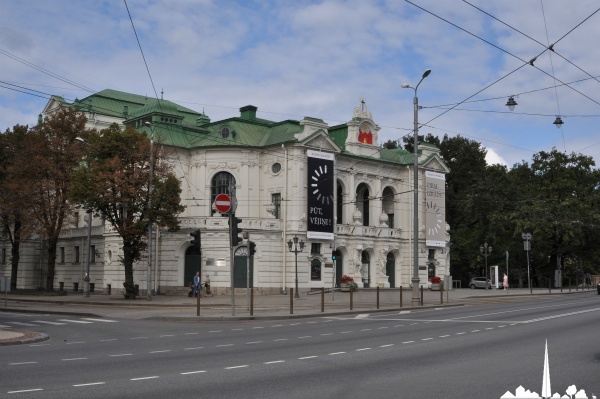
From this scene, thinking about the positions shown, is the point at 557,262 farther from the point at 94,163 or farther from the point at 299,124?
the point at 94,163

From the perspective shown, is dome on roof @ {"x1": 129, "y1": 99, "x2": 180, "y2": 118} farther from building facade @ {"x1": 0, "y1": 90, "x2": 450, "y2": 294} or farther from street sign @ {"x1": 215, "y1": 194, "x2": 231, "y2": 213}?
street sign @ {"x1": 215, "y1": 194, "x2": 231, "y2": 213}

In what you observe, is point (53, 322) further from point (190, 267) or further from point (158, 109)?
point (158, 109)

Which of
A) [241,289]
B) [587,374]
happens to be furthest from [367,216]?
[587,374]

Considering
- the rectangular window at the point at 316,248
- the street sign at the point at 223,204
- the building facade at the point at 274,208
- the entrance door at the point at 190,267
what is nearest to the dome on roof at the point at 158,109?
the building facade at the point at 274,208

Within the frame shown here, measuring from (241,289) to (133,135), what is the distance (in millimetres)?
13671

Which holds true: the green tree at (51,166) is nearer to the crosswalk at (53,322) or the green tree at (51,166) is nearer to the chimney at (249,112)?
the chimney at (249,112)

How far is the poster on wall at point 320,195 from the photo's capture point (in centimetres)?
5409

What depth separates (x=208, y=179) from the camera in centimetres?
5581

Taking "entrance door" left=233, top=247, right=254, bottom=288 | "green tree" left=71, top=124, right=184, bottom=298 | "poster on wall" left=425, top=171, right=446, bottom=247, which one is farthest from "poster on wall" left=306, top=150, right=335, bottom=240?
"poster on wall" left=425, top=171, right=446, bottom=247

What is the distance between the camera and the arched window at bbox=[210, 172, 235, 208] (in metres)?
55.8

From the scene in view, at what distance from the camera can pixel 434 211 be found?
65.0 m

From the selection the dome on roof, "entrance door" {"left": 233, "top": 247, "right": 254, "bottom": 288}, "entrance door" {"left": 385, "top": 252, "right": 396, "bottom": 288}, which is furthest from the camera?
"entrance door" {"left": 385, "top": 252, "right": 396, "bottom": 288}

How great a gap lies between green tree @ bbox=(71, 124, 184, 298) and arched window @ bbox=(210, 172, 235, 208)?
1054cm

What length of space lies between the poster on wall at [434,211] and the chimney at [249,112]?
668 inches
